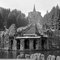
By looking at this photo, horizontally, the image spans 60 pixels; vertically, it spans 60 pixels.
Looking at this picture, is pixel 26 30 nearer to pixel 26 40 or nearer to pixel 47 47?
pixel 26 40

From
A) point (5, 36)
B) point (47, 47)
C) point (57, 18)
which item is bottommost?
point (47, 47)

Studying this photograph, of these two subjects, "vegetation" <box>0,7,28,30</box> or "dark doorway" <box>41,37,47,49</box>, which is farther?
"vegetation" <box>0,7,28,30</box>

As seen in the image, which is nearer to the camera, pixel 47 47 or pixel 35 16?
pixel 47 47

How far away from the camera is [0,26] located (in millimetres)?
71125

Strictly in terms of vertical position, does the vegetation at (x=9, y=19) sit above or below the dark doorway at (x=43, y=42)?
above

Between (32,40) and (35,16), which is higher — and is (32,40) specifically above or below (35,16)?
below

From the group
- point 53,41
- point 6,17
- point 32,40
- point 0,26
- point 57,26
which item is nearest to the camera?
point 32,40

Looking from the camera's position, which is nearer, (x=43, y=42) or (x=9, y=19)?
(x=43, y=42)

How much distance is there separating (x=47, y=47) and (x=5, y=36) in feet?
34.3

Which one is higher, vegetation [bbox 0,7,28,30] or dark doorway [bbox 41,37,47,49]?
vegetation [bbox 0,7,28,30]

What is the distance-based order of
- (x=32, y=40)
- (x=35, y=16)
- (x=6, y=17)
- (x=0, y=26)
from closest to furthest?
1. (x=32, y=40)
2. (x=0, y=26)
3. (x=6, y=17)
4. (x=35, y=16)

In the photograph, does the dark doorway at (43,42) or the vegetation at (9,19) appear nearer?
the dark doorway at (43,42)

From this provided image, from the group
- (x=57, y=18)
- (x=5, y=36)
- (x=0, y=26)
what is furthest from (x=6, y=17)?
(x=5, y=36)

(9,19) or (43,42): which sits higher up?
(9,19)
